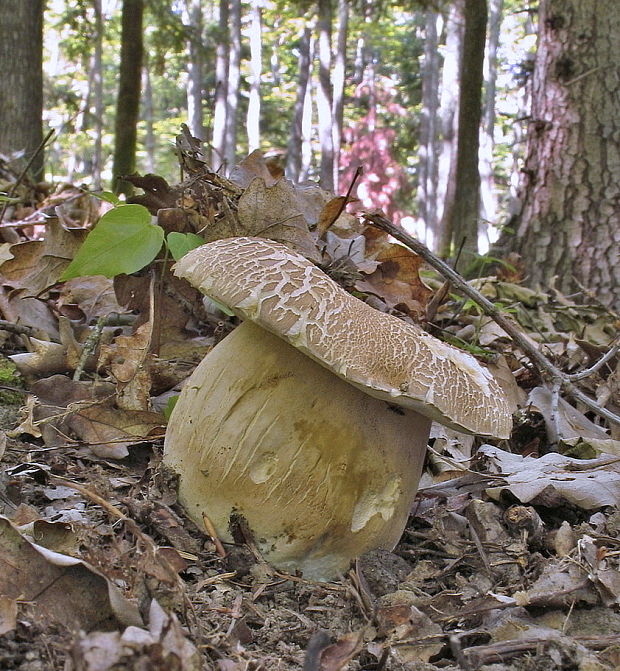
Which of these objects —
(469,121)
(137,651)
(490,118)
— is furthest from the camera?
(490,118)

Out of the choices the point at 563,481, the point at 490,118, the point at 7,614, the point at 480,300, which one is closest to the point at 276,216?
the point at 480,300

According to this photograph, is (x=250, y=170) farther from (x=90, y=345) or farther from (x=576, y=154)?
(x=576, y=154)

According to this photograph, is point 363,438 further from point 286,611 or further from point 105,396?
point 105,396

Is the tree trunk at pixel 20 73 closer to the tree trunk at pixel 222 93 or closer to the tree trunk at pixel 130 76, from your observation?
the tree trunk at pixel 130 76

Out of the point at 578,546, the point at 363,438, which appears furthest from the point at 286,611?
the point at 578,546

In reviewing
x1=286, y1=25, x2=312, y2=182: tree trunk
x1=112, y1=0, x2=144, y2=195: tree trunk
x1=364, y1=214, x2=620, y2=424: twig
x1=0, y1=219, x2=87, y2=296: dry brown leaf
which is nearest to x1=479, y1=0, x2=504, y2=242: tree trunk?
x1=286, y1=25, x2=312, y2=182: tree trunk
